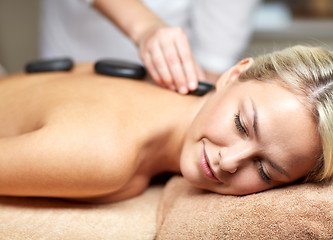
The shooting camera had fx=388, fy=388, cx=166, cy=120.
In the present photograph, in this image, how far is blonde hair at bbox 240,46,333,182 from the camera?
781mm

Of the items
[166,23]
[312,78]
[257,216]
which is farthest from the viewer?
[166,23]

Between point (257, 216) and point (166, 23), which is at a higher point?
point (166, 23)

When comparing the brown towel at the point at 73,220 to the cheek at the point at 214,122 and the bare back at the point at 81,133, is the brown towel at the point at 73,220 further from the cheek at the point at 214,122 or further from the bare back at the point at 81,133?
the cheek at the point at 214,122

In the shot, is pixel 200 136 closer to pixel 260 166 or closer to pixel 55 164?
pixel 260 166

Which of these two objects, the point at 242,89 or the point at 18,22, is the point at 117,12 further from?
the point at 18,22

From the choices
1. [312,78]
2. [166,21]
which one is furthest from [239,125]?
[166,21]

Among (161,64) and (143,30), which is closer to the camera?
(161,64)

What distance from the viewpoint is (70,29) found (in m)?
1.51

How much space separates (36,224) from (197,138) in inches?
15.5

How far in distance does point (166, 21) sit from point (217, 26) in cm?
22

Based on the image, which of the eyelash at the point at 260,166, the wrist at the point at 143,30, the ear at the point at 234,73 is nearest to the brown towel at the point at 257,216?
the eyelash at the point at 260,166

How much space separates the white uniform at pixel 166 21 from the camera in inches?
58.7

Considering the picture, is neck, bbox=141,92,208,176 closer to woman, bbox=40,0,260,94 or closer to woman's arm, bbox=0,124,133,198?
woman's arm, bbox=0,124,133,198

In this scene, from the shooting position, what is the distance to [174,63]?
1.02 m
